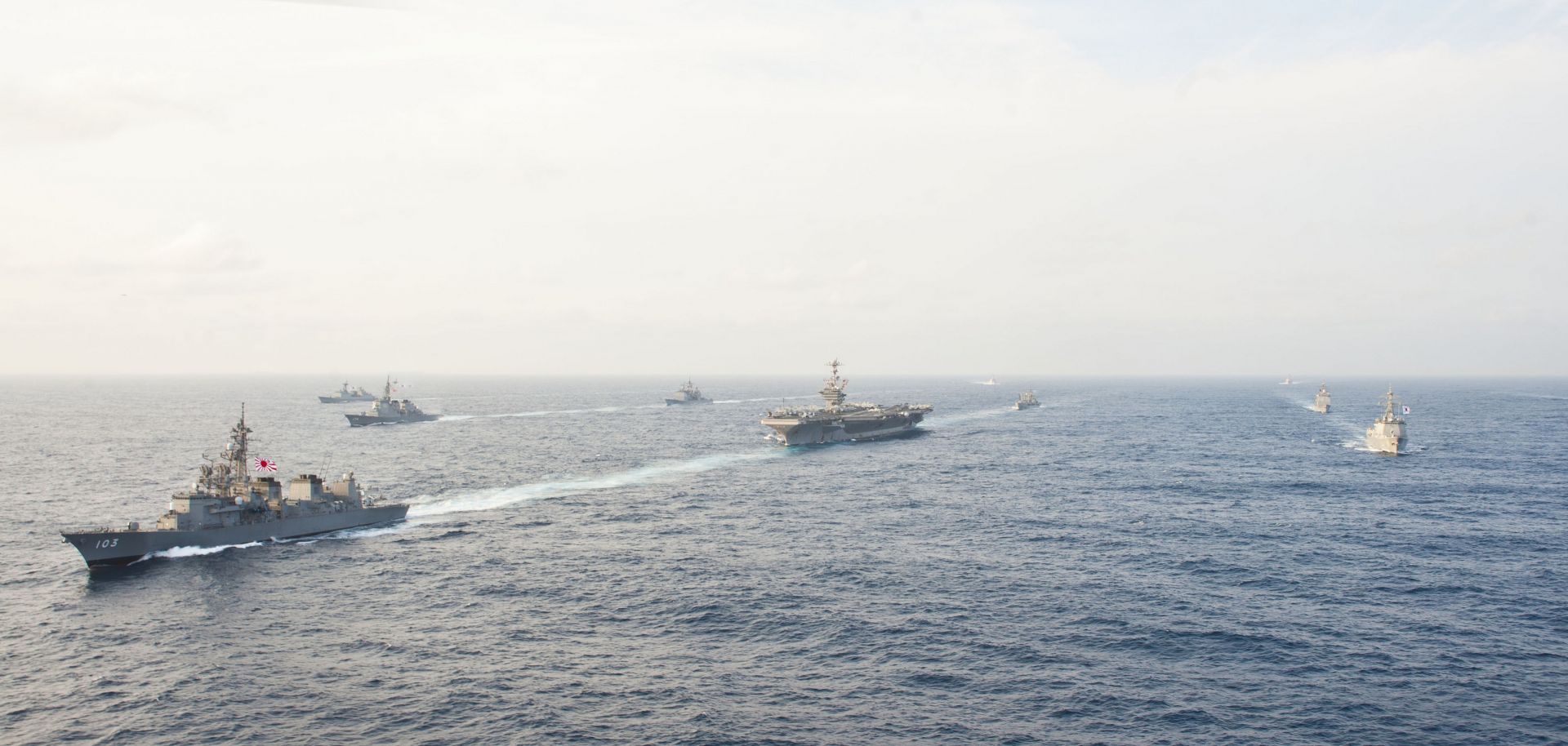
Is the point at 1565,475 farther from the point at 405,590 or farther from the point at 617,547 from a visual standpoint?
the point at 405,590

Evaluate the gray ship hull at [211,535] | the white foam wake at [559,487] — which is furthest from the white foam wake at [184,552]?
the white foam wake at [559,487]

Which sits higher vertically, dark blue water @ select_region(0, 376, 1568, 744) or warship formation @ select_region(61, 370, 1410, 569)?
warship formation @ select_region(61, 370, 1410, 569)

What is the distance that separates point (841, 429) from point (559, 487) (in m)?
69.5

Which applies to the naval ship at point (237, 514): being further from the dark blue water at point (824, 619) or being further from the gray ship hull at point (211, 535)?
the dark blue water at point (824, 619)

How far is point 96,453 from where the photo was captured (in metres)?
141

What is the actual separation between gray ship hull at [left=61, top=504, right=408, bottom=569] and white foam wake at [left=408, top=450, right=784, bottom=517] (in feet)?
19.9

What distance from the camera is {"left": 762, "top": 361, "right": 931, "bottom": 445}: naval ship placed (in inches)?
6152

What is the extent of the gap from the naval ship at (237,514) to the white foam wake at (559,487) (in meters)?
6.63

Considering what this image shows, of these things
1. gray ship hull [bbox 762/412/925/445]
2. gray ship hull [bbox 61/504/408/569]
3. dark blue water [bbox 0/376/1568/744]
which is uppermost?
gray ship hull [bbox 762/412/925/445]

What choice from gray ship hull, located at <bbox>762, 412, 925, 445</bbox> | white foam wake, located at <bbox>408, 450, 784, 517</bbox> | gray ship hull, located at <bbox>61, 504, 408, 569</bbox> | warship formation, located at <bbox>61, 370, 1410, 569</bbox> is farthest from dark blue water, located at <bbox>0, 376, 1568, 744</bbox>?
gray ship hull, located at <bbox>762, 412, 925, 445</bbox>

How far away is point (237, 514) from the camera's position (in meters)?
78.1

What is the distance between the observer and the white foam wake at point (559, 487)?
94.9m

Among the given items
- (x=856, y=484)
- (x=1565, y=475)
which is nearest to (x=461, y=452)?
(x=856, y=484)

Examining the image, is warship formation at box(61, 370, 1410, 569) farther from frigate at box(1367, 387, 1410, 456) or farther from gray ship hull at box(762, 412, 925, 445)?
frigate at box(1367, 387, 1410, 456)
